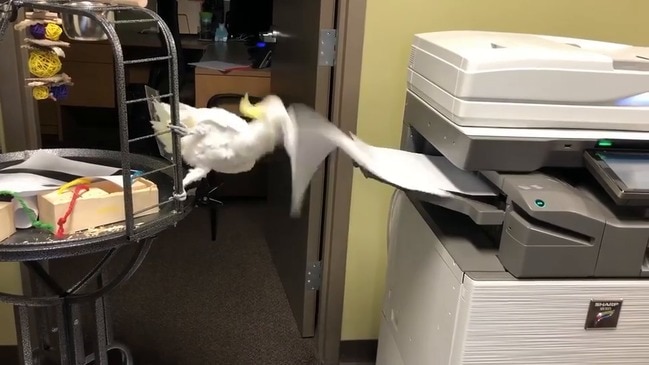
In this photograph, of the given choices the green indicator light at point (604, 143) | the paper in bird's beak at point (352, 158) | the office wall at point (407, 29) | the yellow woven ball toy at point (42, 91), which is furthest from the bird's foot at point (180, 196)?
the green indicator light at point (604, 143)

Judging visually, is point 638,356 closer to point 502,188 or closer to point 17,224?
point 502,188

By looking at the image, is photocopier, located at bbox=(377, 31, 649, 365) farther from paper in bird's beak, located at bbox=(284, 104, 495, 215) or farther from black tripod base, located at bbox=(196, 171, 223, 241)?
→ black tripod base, located at bbox=(196, 171, 223, 241)

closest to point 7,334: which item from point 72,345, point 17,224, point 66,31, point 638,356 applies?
point 72,345

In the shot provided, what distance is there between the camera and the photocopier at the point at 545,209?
1.17 metres

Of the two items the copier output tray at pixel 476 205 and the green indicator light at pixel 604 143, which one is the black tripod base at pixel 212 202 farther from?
the green indicator light at pixel 604 143

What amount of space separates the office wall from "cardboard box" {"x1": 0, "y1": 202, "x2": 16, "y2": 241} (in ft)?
3.34

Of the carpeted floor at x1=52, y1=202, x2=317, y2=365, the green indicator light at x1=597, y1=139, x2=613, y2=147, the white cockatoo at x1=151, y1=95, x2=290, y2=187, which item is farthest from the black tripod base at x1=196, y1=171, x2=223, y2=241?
the green indicator light at x1=597, y1=139, x2=613, y2=147

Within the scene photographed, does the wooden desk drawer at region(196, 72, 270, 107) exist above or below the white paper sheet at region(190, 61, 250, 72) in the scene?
below

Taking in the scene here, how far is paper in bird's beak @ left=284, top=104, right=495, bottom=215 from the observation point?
51.1 inches

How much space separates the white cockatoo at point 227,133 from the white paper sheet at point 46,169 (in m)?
0.24

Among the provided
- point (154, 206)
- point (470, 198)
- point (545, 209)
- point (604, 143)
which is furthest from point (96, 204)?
point (604, 143)

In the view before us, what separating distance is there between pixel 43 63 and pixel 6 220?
13.2 inches

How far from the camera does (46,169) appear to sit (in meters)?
1.47

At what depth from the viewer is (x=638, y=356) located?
127 cm
